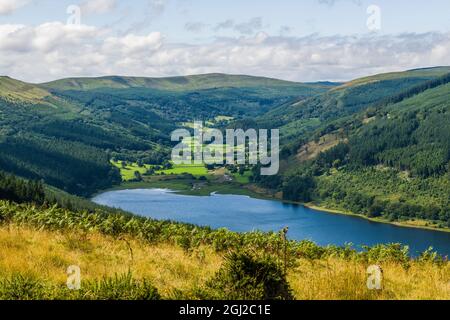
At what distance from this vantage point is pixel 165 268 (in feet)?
53.4

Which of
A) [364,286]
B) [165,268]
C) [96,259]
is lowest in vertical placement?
[96,259]

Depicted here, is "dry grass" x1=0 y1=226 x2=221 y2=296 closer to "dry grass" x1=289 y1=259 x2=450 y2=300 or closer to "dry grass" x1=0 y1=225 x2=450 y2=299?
"dry grass" x1=0 y1=225 x2=450 y2=299

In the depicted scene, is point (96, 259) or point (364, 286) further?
point (96, 259)

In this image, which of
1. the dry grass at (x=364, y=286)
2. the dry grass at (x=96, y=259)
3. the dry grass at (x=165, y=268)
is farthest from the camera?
the dry grass at (x=96, y=259)

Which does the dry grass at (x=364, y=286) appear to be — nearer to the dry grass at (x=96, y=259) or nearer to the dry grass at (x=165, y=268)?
the dry grass at (x=165, y=268)

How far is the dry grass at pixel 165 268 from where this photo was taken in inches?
532

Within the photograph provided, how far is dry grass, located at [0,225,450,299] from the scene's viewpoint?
532 inches

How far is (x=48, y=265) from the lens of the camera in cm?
1566

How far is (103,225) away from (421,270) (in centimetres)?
1546

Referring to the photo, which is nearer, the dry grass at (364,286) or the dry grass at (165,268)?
the dry grass at (364,286)

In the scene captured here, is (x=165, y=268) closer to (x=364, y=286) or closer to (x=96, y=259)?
(x=96, y=259)

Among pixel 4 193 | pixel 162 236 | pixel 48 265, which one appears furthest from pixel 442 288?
pixel 4 193

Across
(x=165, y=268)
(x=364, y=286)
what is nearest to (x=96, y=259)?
(x=165, y=268)

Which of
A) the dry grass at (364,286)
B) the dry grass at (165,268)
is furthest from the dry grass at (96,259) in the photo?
the dry grass at (364,286)
